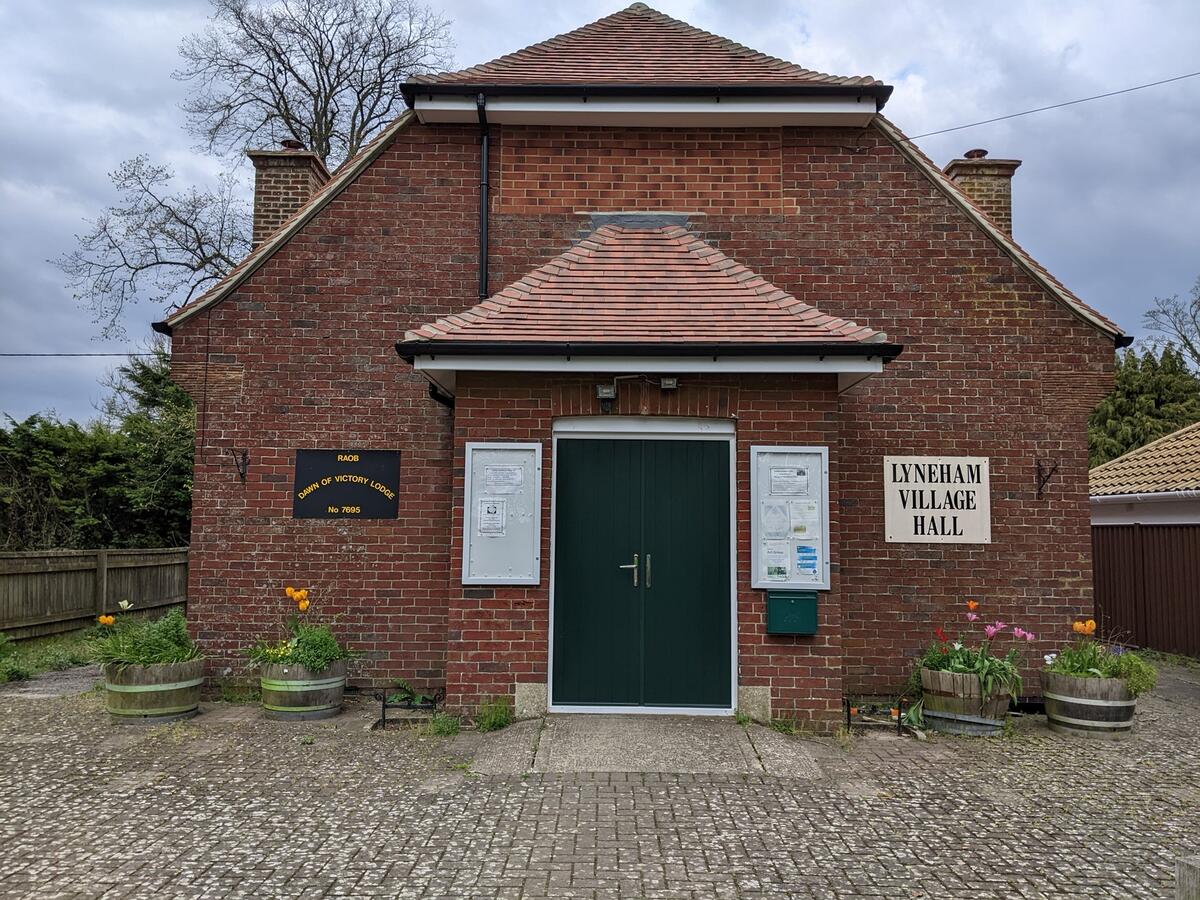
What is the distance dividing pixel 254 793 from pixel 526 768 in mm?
1858

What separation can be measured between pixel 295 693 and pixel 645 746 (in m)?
3.21

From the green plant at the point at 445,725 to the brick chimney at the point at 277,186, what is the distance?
19.1ft

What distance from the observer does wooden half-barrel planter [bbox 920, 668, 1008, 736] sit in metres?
7.42

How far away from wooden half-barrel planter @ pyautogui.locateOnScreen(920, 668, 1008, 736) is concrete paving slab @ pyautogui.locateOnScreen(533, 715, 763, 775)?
1931 mm

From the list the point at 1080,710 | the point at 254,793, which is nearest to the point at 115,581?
the point at 254,793

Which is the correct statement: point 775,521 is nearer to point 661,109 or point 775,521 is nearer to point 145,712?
point 661,109

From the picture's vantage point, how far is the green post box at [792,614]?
7223 mm

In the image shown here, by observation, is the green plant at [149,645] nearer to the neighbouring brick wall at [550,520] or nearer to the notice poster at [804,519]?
the neighbouring brick wall at [550,520]

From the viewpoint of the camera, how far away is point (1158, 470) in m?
14.6

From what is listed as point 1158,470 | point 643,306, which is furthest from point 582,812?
point 1158,470

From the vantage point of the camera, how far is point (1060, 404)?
8750mm

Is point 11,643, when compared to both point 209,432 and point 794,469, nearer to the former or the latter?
point 209,432

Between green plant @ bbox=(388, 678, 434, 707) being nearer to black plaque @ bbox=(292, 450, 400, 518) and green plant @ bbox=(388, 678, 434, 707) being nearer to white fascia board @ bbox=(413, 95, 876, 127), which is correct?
black plaque @ bbox=(292, 450, 400, 518)

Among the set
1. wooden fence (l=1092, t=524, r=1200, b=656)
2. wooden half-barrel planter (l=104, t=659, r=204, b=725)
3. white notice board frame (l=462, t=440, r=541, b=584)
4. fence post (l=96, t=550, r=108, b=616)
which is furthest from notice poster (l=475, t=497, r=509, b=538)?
fence post (l=96, t=550, r=108, b=616)
